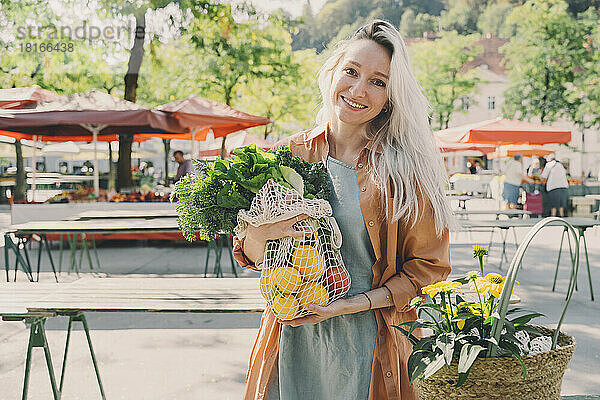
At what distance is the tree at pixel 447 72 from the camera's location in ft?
118

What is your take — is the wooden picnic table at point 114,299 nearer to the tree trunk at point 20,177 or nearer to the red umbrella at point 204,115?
the red umbrella at point 204,115

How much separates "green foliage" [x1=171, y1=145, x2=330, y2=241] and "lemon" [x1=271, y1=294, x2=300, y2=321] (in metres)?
0.26

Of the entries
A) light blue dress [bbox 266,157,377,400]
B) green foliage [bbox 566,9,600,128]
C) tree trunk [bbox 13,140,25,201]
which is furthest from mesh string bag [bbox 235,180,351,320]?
green foliage [bbox 566,9,600,128]

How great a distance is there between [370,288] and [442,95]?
3645cm

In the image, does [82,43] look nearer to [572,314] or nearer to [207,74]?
[207,74]

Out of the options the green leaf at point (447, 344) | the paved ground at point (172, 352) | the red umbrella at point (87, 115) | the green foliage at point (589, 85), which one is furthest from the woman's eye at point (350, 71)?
the green foliage at point (589, 85)

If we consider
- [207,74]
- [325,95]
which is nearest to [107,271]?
[325,95]

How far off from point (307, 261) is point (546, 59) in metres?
24.7

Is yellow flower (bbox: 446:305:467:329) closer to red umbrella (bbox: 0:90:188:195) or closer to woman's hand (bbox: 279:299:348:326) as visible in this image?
woman's hand (bbox: 279:299:348:326)

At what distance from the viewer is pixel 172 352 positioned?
17.6 feet

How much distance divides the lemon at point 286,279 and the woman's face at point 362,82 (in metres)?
0.55

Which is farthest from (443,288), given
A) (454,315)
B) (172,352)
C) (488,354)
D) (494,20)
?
(494,20)

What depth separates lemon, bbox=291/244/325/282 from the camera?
1.80m

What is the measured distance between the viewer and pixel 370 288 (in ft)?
6.72
